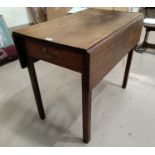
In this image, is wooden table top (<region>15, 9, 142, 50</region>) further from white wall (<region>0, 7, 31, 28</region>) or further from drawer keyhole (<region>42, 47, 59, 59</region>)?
white wall (<region>0, 7, 31, 28</region>)

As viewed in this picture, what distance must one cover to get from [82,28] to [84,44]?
0.29 metres

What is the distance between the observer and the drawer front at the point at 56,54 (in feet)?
2.99

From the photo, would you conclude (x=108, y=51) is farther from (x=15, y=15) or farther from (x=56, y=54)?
(x=15, y=15)

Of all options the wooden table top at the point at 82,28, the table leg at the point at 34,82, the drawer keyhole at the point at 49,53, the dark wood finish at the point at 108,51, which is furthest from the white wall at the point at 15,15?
the dark wood finish at the point at 108,51

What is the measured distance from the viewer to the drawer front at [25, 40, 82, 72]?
91cm

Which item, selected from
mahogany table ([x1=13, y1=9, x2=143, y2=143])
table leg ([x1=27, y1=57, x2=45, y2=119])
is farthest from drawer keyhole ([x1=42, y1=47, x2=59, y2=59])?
table leg ([x1=27, y1=57, x2=45, y2=119])

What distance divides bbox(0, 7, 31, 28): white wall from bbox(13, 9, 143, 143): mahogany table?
2.18m

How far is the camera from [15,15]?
10.6 feet

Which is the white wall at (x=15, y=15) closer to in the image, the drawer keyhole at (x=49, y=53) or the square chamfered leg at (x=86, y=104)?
the drawer keyhole at (x=49, y=53)

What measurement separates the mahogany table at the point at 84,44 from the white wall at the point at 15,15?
2181 millimetres

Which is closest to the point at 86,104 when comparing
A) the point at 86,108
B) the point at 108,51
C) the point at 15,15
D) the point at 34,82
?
the point at 86,108

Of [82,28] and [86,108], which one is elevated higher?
[82,28]
